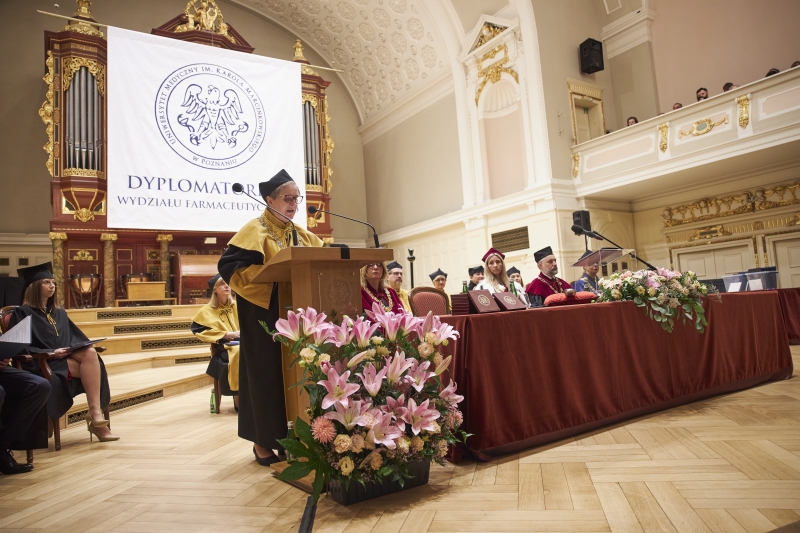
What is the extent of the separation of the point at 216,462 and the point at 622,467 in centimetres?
178

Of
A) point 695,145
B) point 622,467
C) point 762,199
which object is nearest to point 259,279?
point 622,467

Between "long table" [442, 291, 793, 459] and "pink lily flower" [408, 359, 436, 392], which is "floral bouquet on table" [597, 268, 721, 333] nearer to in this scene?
"long table" [442, 291, 793, 459]

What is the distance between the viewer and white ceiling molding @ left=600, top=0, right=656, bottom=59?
8.79 meters

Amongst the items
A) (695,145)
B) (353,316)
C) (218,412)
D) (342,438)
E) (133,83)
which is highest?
(133,83)

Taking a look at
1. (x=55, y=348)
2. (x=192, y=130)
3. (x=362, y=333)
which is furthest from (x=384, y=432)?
(x=192, y=130)

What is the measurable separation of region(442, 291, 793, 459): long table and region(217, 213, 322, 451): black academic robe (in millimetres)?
763

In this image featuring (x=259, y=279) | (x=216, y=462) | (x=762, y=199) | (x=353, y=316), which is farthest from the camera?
(x=762, y=199)

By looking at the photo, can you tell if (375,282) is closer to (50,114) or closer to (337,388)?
(337,388)

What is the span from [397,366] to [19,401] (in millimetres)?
1999

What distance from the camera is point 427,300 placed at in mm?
4156

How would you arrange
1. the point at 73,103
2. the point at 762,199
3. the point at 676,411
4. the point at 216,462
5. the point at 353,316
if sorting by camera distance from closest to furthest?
the point at 353,316 → the point at 216,462 → the point at 676,411 → the point at 762,199 → the point at 73,103

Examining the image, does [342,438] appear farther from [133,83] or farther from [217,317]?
[133,83]

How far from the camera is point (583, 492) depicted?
1.85 m

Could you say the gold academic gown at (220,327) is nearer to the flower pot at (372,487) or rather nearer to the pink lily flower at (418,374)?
the flower pot at (372,487)
